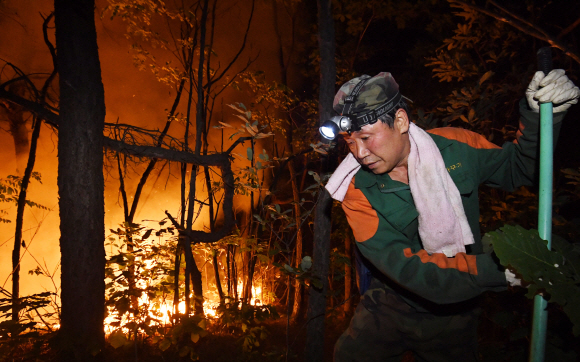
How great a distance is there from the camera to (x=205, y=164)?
3604mm

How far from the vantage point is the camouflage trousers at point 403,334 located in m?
2.11

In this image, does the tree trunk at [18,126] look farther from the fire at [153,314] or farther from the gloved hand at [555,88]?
the gloved hand at [555,88]

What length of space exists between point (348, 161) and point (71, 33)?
3.07m

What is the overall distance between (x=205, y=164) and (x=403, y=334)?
103 inches

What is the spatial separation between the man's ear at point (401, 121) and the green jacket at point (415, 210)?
280 millimetres

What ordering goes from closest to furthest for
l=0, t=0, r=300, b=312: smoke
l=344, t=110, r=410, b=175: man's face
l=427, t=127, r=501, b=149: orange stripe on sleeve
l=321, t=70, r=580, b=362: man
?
l=321, t=70, r=580, b=362: man → l=344, t=110, r=410, b=175: man's face → l=427, t=127, r=501, b=149: orange stripe on sleeve → l=0, t=0, r=300, b=312: smoke

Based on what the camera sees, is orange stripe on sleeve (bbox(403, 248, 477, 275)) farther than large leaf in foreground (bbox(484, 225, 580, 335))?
Yes

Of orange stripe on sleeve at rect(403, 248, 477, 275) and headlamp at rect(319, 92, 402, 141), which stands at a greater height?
headlamp at rect(319, 92, 402, 141)

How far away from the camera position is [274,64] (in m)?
9.38

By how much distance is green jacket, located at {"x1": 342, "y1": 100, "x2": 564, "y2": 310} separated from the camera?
1605 millimetres

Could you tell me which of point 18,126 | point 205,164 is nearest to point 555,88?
point 205,164

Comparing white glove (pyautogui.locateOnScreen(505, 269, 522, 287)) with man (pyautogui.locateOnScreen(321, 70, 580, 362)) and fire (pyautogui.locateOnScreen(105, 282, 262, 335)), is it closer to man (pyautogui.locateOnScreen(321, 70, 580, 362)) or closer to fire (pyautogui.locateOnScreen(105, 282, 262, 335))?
man (pyautogui.locateOnScreen(321, 70, 580, 362))

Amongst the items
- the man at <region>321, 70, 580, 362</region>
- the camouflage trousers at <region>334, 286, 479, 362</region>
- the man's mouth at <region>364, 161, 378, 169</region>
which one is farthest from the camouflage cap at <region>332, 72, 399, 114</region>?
the camouflage trousers at <region>334, 286, 479, 362</region>

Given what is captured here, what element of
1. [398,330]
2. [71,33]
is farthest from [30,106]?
[398,330]
